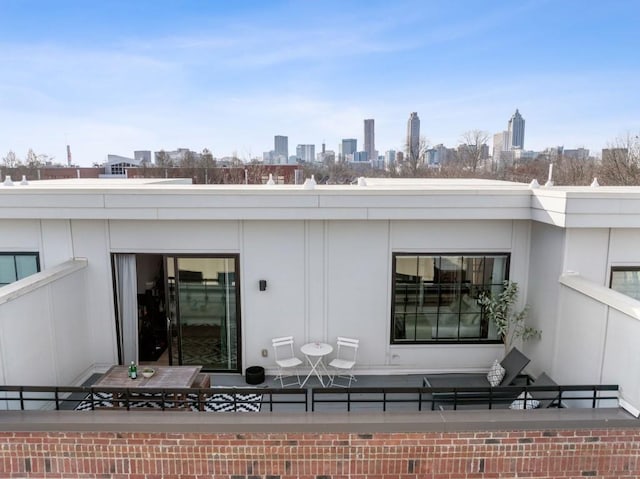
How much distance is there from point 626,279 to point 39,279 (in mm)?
8326

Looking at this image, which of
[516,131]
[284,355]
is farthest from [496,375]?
[516,131]

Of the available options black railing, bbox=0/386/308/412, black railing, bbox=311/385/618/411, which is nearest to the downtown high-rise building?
black railing, bbox=311/385/618/411

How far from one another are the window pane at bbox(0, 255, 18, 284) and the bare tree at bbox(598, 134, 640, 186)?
32.2 metres

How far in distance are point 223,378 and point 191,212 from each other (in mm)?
2774

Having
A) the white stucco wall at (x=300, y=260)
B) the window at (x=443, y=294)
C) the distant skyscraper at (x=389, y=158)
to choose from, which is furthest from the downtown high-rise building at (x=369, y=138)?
the white stucco wall at (x=300, y=260)

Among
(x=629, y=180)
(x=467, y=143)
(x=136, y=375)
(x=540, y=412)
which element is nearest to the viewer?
(x=540, y=412)

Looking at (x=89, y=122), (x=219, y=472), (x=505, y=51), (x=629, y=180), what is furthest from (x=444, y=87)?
(x=219, y=472)

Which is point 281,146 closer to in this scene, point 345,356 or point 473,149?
point 473,149

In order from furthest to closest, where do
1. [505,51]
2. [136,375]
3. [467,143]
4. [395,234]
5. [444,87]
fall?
[467,143], [444,87], [505,51], [395,234], [136,375]

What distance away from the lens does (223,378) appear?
22.7 feet

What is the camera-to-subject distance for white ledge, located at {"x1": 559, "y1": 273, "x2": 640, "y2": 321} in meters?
4.68

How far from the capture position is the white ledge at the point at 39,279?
5.12m

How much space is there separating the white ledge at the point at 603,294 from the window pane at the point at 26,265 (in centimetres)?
803

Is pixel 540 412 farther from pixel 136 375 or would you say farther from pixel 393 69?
pixel 393 69
